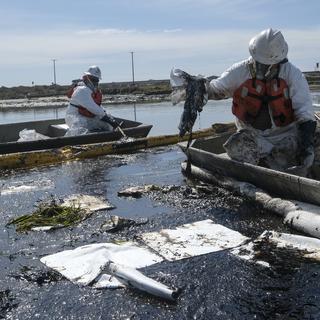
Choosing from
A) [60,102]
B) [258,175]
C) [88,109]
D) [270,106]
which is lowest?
[60,102]

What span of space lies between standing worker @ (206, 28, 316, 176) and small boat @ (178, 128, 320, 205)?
0.82 ft

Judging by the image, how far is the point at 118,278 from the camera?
15.0 feet

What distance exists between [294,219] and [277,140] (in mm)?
2011

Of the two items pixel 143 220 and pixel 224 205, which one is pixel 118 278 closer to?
pixel 143 220

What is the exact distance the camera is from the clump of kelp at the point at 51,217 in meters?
6.28

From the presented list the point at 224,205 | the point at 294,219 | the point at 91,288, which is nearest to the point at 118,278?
the point at 91,288

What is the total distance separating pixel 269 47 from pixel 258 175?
1.65 metres

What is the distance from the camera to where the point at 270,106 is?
290 inches

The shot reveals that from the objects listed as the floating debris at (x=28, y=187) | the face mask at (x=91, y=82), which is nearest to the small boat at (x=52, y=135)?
the face mask at (x=91, y=82)

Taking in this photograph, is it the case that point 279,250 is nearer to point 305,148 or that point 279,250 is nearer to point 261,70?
point 305,148

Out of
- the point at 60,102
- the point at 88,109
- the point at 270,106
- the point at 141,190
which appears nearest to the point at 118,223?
the point at 141,190

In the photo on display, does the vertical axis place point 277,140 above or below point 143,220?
above

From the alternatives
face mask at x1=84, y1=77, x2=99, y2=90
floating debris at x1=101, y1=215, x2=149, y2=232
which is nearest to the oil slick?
floating debris at x1=101, y1=215, x2=149, y2=232

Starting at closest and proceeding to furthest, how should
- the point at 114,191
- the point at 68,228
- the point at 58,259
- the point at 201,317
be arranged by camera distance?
the point at 201,317
the point at 58,259
the point at 68,228
the point at 114,191
